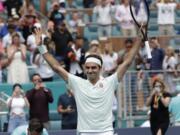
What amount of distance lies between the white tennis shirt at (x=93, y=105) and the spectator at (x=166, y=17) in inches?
534

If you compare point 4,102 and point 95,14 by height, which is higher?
point 95,14

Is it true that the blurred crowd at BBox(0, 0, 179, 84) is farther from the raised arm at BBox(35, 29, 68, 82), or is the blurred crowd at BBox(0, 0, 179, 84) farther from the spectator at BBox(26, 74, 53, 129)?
the raised arm at BBox(35, 29, 68, 82)

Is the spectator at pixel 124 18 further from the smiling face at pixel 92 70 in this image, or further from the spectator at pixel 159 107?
the smiling face at pixel 92 70

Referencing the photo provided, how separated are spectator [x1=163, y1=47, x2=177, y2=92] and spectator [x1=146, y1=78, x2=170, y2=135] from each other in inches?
99.6

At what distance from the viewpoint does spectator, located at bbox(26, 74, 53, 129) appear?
53.5 ft

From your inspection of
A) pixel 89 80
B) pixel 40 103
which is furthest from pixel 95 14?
pixel 89 80

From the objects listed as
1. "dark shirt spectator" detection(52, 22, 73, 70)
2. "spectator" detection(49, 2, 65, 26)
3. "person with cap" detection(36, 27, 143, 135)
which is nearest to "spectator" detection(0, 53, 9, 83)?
"dark shirt spectator" detection(52, 22, 73, 70)

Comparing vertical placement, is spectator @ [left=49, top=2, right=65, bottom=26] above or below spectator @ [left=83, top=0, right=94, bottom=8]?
below

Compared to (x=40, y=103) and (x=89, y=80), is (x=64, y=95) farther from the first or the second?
(x=89, y=80)

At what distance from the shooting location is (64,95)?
55.1ft

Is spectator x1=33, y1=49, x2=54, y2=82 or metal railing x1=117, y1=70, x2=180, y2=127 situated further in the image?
spectator x1=33, y1=49, x2=54, y2=82

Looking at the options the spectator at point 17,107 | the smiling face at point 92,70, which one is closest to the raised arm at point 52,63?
the smiling face at point 92,70

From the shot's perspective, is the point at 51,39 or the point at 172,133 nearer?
the point at 172,133

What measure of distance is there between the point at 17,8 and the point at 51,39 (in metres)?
2.53
